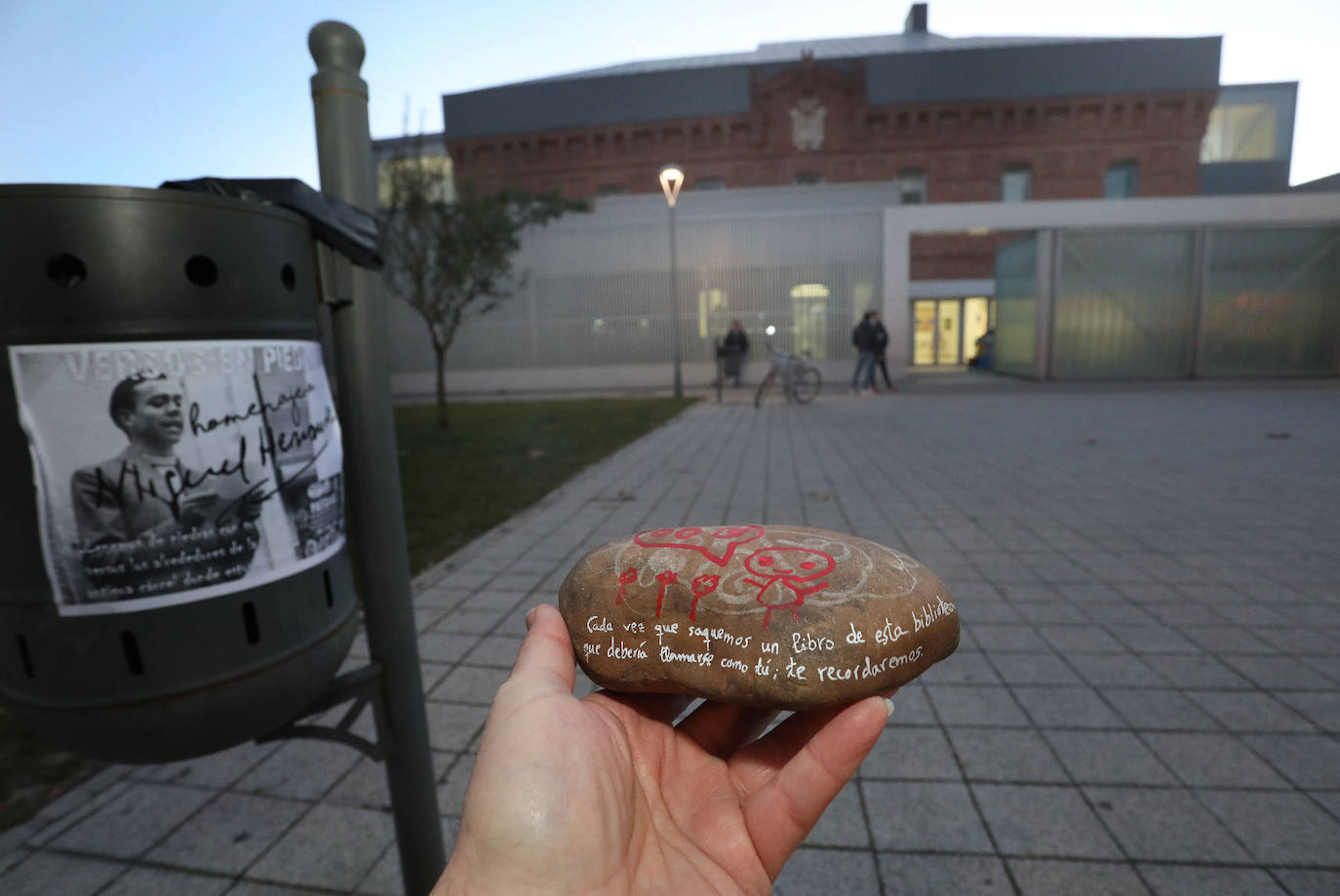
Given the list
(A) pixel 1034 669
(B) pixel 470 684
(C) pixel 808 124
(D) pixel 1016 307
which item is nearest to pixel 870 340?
(D) pixel 1016 307

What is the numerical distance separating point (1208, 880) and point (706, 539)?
6.04 ft

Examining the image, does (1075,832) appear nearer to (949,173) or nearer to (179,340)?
(179,340)

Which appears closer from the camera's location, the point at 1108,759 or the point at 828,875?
the point at 828,875

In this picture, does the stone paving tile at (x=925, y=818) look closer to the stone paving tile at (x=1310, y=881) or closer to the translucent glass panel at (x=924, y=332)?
the stone paving tile at (x=1310, y=881)

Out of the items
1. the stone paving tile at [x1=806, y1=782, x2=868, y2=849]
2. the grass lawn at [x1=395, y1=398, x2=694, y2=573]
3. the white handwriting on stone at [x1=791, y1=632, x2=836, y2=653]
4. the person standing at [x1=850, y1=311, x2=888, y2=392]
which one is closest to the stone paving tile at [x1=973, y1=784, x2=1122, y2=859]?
the stone paving tile at [x1=806, y1=782, x2=868, y2=849]

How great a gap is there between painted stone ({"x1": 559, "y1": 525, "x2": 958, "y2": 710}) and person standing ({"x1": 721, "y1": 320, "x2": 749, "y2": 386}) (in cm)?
1889

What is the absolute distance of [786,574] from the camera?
1.39 m

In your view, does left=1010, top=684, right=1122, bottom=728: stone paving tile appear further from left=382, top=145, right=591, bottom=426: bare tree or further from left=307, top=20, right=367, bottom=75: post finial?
left=382, top=145, right=591, bottom=426: bare tree

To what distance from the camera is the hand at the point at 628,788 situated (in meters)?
1.13

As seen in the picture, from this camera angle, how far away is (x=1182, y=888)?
1939 millimetres

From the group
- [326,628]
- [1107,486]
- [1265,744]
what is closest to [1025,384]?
[1107,486]

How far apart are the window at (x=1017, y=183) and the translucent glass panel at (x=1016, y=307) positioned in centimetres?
893

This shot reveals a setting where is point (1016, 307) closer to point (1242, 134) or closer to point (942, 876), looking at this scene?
point (1242, 134)

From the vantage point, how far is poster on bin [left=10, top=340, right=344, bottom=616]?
126 centimetres
